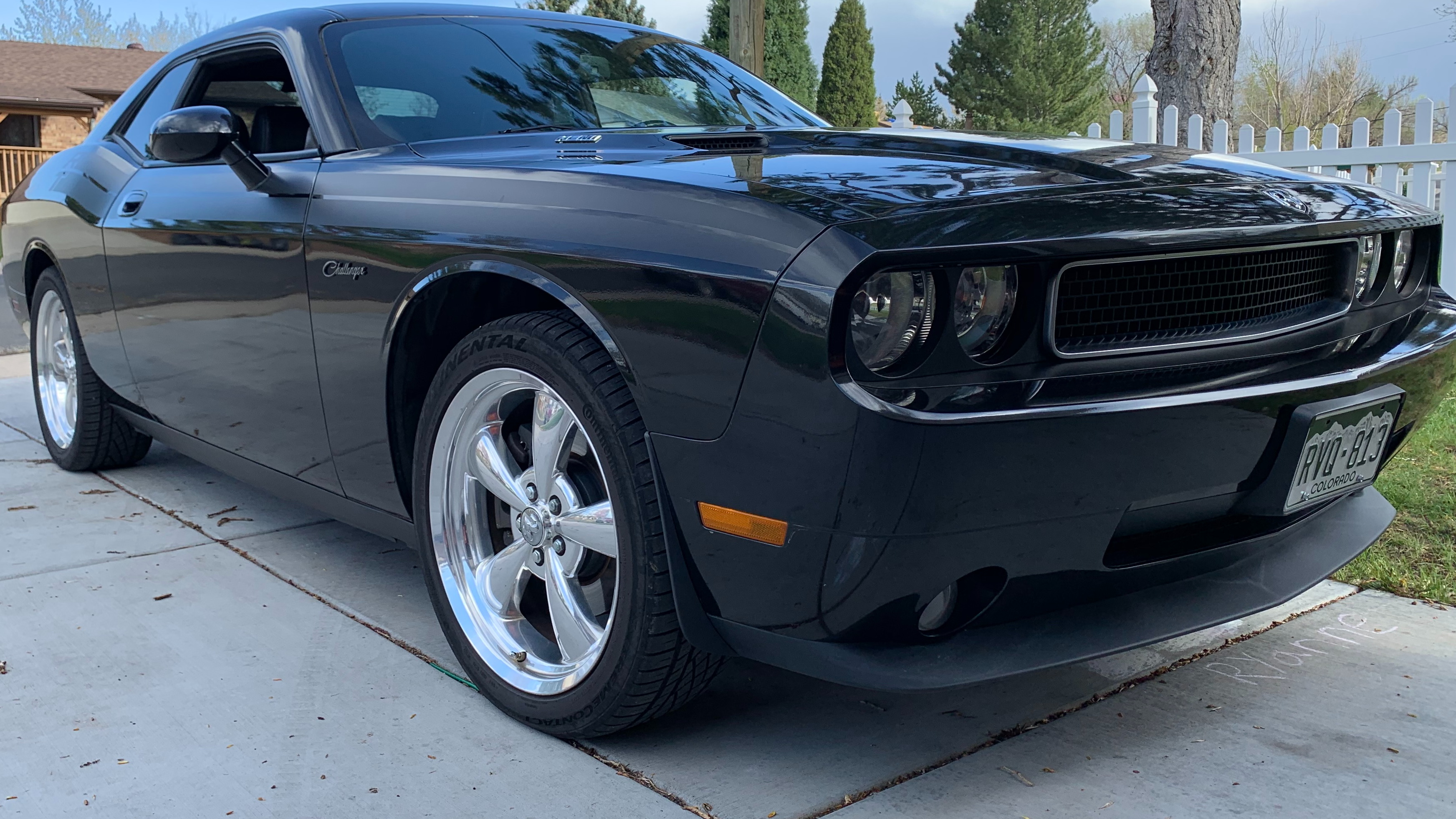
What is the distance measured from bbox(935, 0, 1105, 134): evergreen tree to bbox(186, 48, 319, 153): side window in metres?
36.1

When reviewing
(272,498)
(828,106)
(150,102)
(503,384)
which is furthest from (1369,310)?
(828,106)

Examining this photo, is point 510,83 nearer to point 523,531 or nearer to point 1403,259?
point 523,531

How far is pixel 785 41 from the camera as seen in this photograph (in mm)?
30750

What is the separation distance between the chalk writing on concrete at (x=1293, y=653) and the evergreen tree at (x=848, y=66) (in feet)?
100

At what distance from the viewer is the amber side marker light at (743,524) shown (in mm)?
1785

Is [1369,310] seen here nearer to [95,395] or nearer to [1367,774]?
[1367,774]

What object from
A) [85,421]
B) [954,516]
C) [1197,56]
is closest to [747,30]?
[1197,56]

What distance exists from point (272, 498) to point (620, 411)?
252 cm

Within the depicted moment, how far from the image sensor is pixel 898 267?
65.5 inches

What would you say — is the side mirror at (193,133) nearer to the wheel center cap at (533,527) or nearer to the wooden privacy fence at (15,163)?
the wheel center cap at (533,527)

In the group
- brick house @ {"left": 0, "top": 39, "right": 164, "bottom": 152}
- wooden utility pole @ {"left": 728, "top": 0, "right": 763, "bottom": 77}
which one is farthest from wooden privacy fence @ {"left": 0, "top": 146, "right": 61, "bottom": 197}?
wooden utility pole @ {"left": 728, "top": 0, "right": 763, "bottom": 77}

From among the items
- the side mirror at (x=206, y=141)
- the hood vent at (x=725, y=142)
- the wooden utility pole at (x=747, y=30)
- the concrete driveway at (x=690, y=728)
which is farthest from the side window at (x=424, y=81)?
the wooden utility pole at (x=747, y=30)

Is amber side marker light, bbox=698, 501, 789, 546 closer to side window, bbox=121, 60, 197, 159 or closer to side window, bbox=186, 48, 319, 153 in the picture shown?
side window, bbox=186, 48, 319, 153

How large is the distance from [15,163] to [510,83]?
28536 mm
